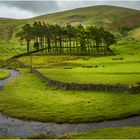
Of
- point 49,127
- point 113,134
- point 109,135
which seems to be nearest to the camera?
point 109,135

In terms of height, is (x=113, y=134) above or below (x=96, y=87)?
below

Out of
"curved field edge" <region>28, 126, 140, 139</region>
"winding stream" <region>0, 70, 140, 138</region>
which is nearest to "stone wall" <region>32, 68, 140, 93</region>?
"winding stream" <region>0, 70, 140, 138</region>

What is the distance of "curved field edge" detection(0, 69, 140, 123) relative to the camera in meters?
63.2

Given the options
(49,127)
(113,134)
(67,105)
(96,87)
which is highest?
(96,87)

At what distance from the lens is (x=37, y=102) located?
245ft

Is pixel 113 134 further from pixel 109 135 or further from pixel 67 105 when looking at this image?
pixel 67 105

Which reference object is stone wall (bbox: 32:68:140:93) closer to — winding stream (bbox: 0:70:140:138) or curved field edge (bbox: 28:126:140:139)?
winding stream (bbox: 0:70:140:138)

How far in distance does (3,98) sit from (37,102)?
11.4m

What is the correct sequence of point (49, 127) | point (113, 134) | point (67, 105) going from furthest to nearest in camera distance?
point (67, 105)
point (49, 127)
point (113, 134)

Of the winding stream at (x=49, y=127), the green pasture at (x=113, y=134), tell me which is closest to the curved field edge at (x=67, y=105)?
the winding stream at (x=49, y=127)

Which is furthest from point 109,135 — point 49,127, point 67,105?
point 67,105

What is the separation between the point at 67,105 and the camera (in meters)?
70.6

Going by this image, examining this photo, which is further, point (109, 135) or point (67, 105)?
point (67, 105)

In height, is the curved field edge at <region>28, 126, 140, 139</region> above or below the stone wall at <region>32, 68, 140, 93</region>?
below
